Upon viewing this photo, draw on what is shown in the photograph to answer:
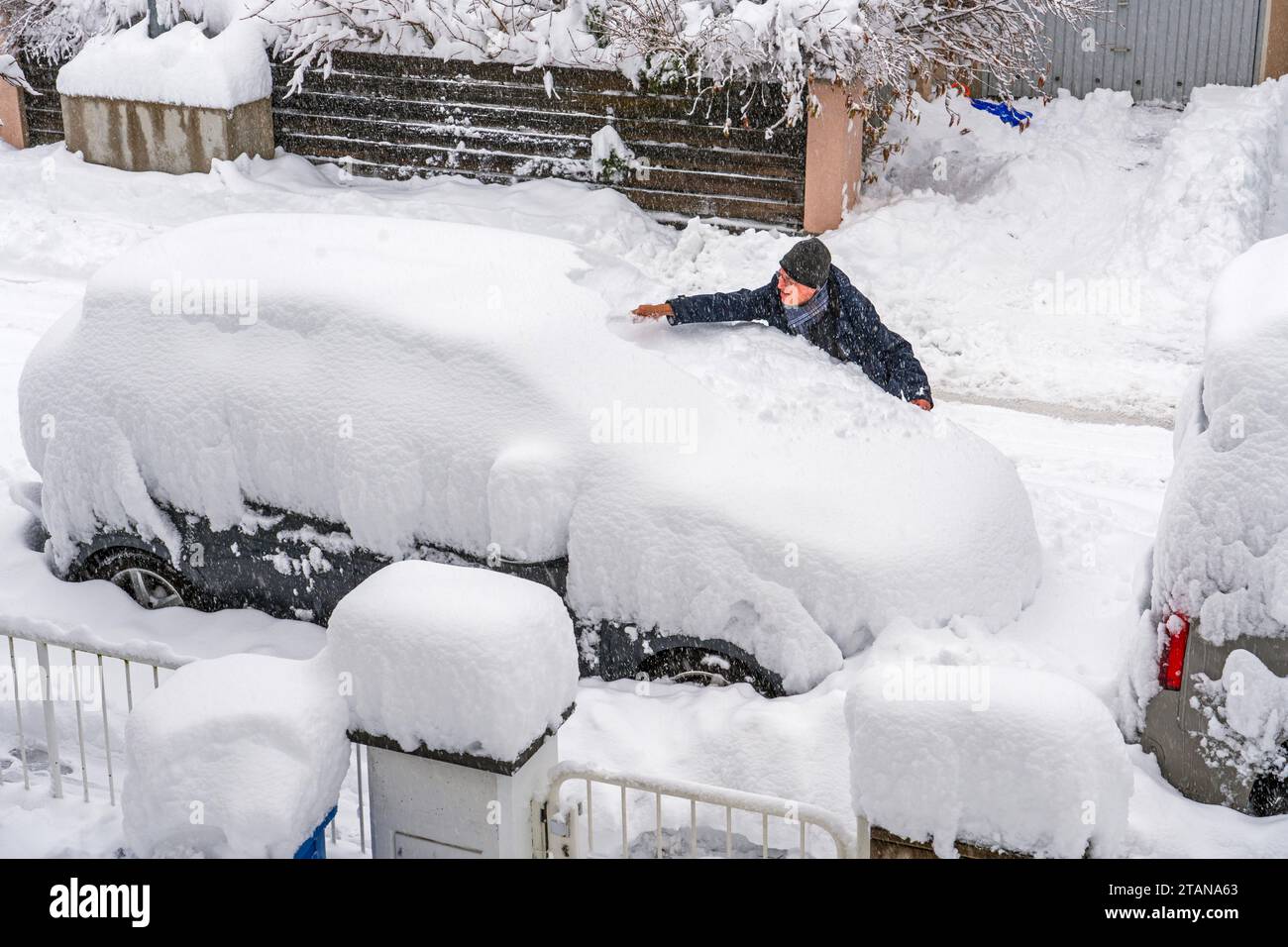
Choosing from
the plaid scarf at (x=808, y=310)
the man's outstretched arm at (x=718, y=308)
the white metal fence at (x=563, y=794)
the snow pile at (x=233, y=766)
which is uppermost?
the man's outstretched arm at (x=718, y=308)

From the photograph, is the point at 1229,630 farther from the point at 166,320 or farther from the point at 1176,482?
the point at 166,320

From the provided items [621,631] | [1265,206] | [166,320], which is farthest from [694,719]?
[1265,206]

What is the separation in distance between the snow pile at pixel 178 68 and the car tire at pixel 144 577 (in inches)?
334

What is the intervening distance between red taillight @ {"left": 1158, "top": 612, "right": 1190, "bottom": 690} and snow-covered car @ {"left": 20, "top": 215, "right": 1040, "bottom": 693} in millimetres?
945

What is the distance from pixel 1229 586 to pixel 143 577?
15.3ft

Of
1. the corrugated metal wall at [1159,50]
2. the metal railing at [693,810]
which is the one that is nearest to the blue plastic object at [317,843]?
the metal railing at [693,810]

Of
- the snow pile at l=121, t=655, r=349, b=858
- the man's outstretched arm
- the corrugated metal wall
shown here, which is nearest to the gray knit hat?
the man's outstretched arm

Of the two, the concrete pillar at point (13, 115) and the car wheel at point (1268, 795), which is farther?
the concrete pillar at point (13, 115)

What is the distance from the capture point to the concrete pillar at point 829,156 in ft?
41.6

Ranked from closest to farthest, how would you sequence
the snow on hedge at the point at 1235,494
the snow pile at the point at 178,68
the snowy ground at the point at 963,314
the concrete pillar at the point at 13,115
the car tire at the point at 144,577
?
the snow on hedge at the point at 1235,494 < the snowy ground at the point at 963,314 < the car tire at the point at 144,577 < the snow pile at the point at 178,68 < the concrete pillar at the point at 13,115

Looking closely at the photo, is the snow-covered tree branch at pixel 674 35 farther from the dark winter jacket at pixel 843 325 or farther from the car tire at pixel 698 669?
the car tire at pixel 698 669

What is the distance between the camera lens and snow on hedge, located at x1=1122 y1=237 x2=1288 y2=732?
4.80m

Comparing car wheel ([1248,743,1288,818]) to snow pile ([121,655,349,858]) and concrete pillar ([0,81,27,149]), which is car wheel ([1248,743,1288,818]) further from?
concrete pillar ([0,81,27,149])

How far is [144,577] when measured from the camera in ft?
22.8
